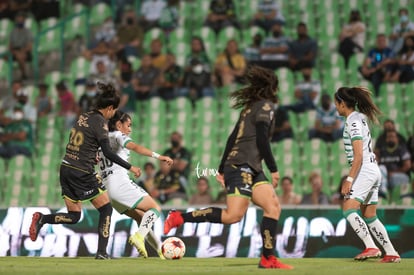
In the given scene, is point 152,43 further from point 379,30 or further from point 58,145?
point 379,30

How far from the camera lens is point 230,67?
20.0 meters

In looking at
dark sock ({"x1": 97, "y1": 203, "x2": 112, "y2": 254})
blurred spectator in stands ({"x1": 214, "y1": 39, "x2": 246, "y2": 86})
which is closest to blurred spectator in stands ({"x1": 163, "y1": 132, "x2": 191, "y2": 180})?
blurred spectator in stands ({"x1": 214, "y1": 39, "x2": 246, "y2": 86})

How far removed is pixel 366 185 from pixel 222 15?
35.5 feet

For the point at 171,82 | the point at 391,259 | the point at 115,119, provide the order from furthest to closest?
the point at 171,82
the point at 115,119
the point at 391,259

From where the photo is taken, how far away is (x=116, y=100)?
1131 cm

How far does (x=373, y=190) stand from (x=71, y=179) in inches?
139

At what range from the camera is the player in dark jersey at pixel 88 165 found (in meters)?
11.2

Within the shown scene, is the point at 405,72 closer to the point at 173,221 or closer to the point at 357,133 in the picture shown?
the point at 357,133

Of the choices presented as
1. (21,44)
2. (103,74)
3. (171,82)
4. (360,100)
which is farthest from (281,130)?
(360,100)

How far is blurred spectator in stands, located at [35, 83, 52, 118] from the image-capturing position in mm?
20062

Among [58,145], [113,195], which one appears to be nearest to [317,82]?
[58,145]

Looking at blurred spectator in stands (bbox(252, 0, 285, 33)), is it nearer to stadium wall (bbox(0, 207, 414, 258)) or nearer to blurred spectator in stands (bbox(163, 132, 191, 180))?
blurred spectator in stands (bbox(163, 132, 191, 180))

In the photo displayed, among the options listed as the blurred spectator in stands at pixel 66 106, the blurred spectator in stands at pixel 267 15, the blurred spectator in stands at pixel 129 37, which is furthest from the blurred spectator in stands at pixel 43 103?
the blurred spectator in stands at pixel 267 15

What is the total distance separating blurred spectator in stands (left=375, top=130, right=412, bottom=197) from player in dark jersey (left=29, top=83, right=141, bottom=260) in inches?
274
